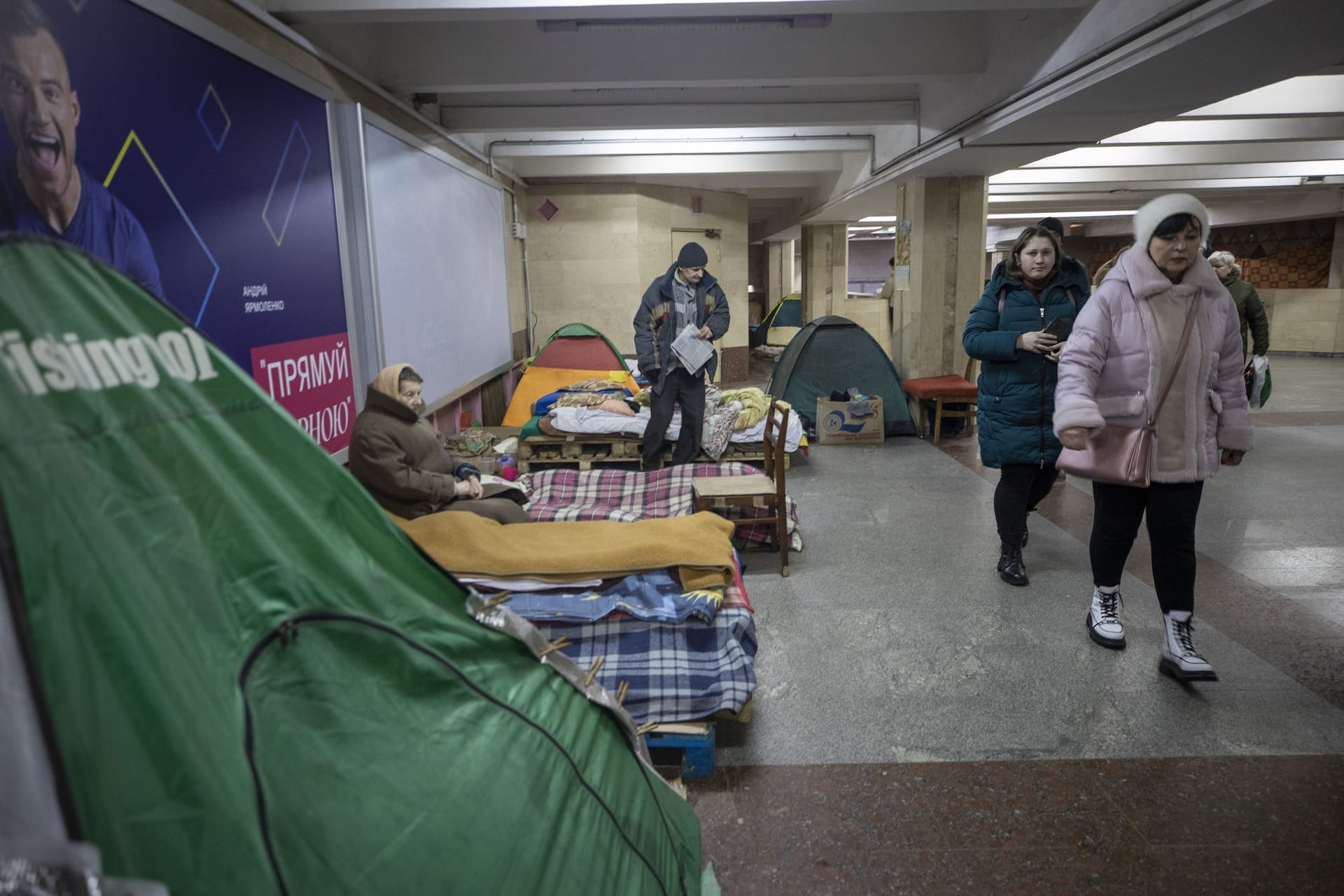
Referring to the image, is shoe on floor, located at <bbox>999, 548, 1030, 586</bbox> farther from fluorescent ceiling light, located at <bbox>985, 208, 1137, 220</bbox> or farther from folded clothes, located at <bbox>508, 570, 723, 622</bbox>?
fluorescent ceiling light, located at <bbox>985, 208, 1137, 220</bbox>

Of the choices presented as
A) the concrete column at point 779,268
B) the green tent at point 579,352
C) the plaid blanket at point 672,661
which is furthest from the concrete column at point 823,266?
the plaid blanket at point 672,661

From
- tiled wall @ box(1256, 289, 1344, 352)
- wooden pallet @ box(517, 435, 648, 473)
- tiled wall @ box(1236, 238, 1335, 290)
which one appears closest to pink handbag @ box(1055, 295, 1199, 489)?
wooden pallet @ box(517, 435, 648, 473)

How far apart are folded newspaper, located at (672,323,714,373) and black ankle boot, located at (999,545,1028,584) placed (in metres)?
2.22

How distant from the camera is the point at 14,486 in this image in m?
0.69

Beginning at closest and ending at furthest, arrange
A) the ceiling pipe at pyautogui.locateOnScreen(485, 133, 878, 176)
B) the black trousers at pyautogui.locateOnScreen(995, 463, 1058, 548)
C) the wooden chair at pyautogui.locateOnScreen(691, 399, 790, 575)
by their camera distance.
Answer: the black trousers at pyautogui.locateOnScreen(995, 463, 1058, 548) < the wooden chair at pyautogui.locateOnScreen(691, 399, 790, 575) < the ceiling pipe at pyautogui.locateOnScreen(485, 133, 878, 176)

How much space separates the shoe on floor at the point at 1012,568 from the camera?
3.67 m

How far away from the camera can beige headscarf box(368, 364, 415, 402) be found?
3133 mm

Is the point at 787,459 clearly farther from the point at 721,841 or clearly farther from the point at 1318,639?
the point at 721,841

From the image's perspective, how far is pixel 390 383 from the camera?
314cm

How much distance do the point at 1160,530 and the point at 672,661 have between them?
169 centimetres

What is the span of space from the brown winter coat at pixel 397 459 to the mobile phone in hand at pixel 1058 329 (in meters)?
2.56

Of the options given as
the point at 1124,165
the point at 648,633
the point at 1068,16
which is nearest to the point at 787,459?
the point at 1068,16

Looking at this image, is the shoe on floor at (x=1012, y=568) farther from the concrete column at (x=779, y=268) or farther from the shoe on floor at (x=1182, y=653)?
the concrete column at (x=779, y=268)

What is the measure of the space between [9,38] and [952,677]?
3.19 meters
